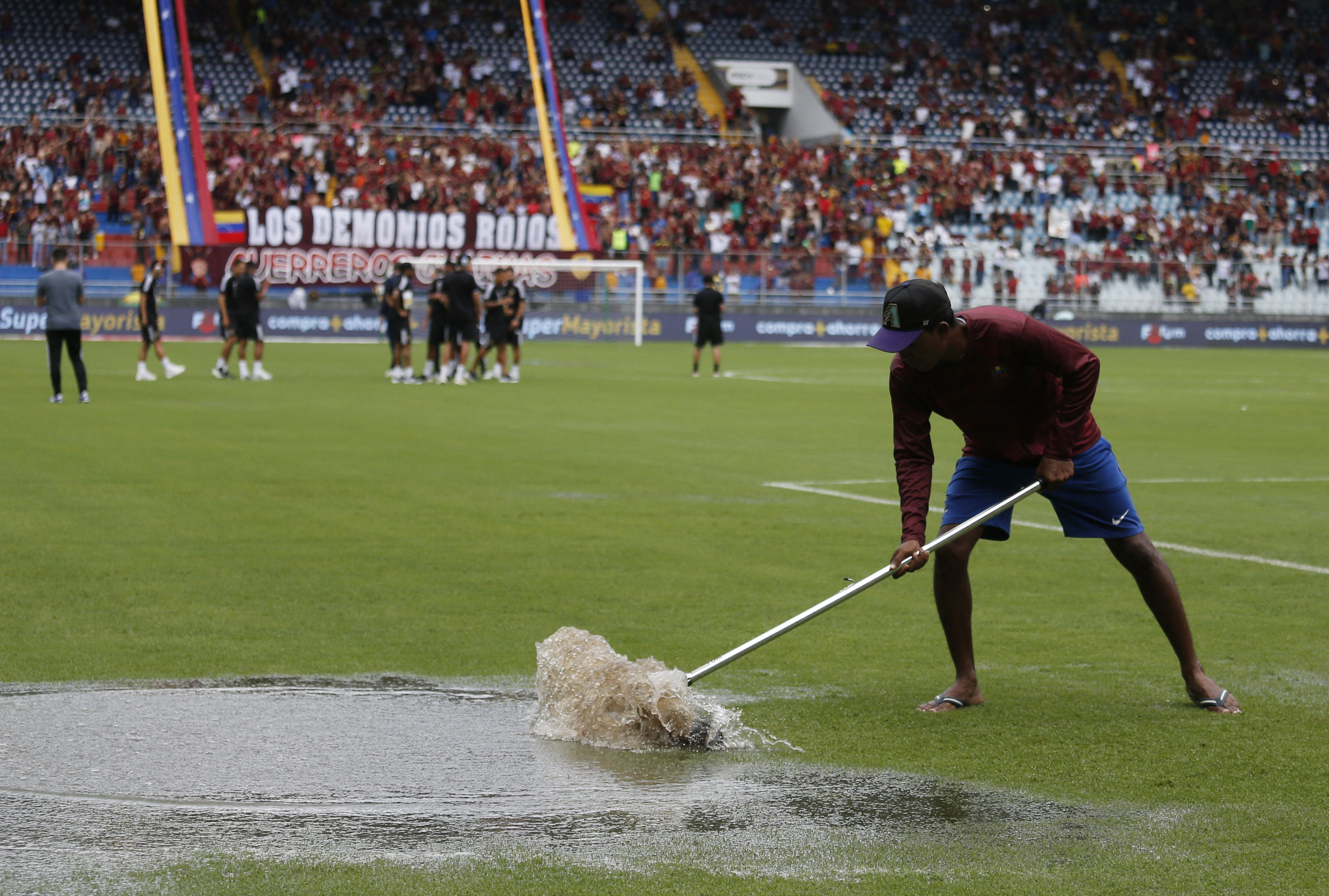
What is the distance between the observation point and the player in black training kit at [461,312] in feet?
87.8

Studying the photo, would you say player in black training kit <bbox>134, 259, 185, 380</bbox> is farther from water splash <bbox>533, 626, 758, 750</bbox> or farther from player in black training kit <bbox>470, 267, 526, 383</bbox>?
water splash <bbox>533, 626, 758, 750</bbox>

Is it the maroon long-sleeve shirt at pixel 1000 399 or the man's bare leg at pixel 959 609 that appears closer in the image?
the maroon long-sleeve shirt at pixel 1000 399

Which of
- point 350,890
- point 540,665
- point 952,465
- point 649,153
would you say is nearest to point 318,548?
point 540,665

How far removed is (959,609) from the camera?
618 centimetres

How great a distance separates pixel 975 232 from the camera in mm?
49469

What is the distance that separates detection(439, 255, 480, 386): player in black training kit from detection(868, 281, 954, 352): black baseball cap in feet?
70.4

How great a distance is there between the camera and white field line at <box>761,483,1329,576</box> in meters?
→ 9.66

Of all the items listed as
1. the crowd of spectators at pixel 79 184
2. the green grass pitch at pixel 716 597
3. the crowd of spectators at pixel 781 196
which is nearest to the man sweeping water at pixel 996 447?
the green grass pitch at pixel 716 597

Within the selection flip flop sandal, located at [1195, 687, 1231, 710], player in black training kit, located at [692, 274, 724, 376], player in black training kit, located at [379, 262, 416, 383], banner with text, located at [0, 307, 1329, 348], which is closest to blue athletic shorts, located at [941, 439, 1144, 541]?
flip flop sandal, located at [1195, 687, 1231, 710]

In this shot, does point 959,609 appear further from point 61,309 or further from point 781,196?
point 781,196

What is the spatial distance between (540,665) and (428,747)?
610mm

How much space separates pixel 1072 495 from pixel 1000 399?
1.61 feet

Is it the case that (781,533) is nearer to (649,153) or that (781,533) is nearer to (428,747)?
(428,747)

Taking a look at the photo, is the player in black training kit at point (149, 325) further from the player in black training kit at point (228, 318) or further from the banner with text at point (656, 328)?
the banner with text at point (656, 328)
